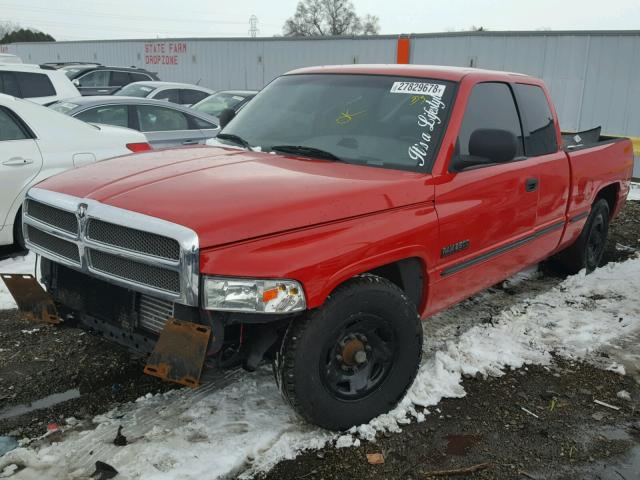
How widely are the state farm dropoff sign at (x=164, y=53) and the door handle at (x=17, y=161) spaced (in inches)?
887

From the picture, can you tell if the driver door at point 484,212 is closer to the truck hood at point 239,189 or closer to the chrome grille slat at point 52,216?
the truck hood at point 239,189

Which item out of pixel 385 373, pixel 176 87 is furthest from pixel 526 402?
pixel 176 87

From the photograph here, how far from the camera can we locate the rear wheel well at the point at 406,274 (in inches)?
135

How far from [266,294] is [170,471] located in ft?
3.16

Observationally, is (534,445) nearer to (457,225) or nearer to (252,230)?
→ (457,225)

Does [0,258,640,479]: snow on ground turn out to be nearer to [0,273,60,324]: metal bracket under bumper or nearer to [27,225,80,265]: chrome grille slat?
[0,273,60,324]: metal bracket under bumper

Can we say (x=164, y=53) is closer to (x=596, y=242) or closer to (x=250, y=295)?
(x=596, y=242)

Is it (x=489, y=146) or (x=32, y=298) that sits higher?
(x=489, y=146)

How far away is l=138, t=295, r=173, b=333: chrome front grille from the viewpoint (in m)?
2.85

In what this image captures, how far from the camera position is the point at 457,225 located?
3641mm

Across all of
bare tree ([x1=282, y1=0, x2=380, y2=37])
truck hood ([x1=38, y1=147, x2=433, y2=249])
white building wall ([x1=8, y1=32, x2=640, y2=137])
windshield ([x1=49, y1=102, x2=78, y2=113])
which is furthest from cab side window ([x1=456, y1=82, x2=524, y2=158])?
bare tree ([x1=282, y1=0, x2=380, y2=37])

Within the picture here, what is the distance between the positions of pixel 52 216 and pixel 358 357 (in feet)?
5.66

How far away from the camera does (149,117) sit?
846 cm

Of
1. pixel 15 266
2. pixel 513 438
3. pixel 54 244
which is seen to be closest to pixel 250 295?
pixel 54 244
